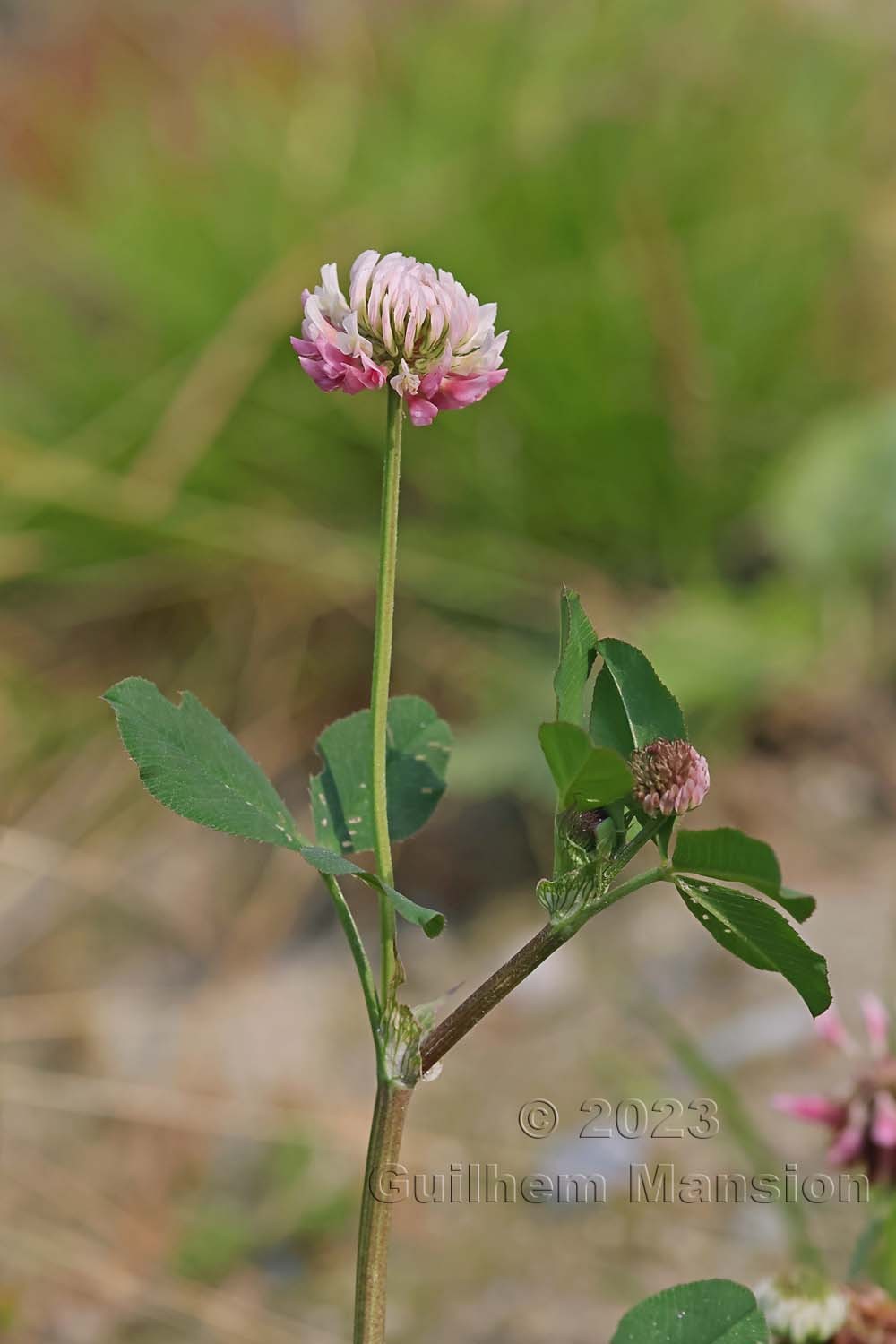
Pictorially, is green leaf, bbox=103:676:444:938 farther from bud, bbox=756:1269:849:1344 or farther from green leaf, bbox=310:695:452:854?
bud, bbox=756:1269:849:1344

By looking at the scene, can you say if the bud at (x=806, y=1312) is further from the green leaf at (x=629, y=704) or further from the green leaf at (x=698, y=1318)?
the green leaf at (x=629, y=704)

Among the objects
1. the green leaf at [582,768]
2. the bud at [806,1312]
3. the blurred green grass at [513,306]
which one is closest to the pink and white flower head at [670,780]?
the green leaf at [582,768]

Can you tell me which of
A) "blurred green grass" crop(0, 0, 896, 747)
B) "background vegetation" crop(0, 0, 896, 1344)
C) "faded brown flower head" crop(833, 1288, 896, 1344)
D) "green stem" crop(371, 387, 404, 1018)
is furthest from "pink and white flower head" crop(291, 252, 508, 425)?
"blurred green grass" crop(0, 0, 896, 747)

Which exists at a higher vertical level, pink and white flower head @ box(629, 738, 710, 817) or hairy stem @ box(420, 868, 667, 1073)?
pink and white flower head @ box(629, 738, 710, 817)

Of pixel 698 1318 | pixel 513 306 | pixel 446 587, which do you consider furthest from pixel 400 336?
pixel 513 306

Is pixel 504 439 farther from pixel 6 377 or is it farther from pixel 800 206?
pixel 6 377
